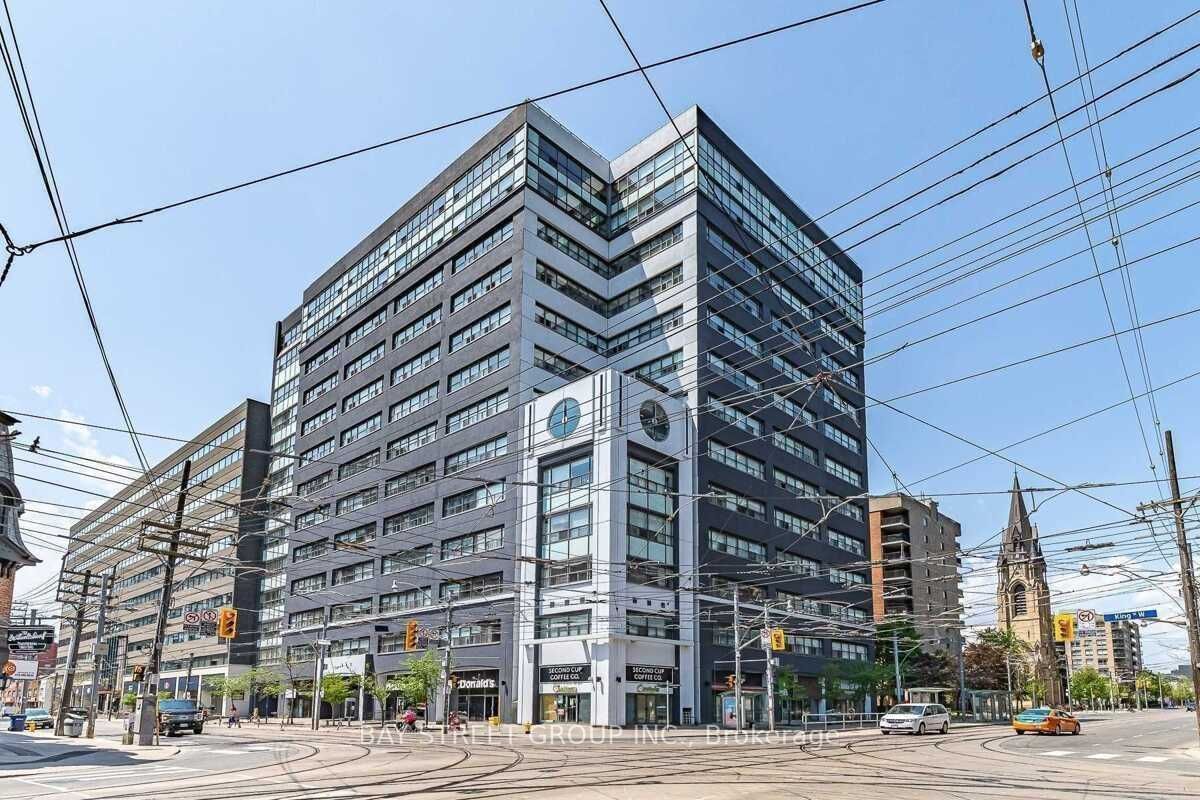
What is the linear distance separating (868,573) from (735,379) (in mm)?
27038

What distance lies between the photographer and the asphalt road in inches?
677

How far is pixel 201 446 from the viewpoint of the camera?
113688 millimetres

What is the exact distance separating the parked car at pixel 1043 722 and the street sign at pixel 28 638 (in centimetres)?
4925

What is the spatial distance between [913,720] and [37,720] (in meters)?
54.3

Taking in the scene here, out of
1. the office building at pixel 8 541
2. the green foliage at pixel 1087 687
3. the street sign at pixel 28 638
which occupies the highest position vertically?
the office building at pixel 8 541

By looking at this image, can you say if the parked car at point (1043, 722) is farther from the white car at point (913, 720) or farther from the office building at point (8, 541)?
the office building at point (8, 541)

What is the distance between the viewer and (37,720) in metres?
58.4

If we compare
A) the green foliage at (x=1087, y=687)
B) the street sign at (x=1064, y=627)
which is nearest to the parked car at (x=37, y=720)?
the street sign at (x=1064, y=627)

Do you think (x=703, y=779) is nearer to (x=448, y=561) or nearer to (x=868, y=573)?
(x=448, y=561)

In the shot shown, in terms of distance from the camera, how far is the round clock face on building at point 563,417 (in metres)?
57.0

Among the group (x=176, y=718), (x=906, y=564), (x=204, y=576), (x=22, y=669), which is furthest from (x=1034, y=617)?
(x=22, y=669)

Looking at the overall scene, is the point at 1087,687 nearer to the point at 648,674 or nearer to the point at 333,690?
the point at 648,674

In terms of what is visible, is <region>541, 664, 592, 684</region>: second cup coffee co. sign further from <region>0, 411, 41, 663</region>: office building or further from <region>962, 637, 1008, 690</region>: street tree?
<region>962, 637, 1008, 690</region>: street tree

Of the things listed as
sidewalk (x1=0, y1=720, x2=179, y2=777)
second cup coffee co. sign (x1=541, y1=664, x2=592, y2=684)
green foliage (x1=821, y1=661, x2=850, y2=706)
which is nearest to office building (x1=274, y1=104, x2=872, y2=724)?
second cup coffee co. sign (x1=541, y1=664, x2=592, y2=684)
